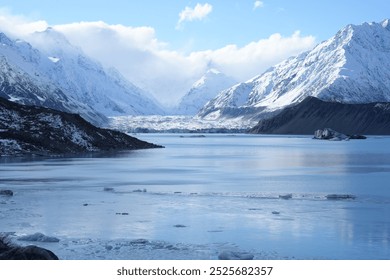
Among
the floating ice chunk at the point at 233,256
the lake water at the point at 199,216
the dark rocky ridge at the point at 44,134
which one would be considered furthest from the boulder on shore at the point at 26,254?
the dark rocky ridge at the point at 44,134

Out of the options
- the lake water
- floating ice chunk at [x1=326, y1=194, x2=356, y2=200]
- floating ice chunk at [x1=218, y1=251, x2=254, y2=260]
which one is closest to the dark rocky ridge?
the lake water

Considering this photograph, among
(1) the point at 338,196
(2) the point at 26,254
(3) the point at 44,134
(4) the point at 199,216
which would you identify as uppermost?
(3) the point at 44,134

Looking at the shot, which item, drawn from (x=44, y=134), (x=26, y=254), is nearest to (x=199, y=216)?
(x=26, y=254)

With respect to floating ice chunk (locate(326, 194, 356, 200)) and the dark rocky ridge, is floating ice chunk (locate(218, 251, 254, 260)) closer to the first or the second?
floating ice chunk (locate(326, 194, 356, 200))

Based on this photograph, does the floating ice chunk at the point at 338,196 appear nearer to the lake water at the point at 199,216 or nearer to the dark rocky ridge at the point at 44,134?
the lake water at the point at 199,216

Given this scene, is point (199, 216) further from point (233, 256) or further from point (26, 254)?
point (26, 254)

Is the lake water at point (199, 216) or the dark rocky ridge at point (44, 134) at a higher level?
the dark rocky ridge at point (44, 134)

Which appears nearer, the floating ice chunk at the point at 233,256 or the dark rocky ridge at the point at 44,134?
the floating ice chunk at the point at 233,256

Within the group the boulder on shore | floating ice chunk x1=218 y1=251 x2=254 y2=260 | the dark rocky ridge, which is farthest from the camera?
the dark rocky ridge

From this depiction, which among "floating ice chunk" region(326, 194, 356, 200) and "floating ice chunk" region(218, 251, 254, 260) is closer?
"floating ice chunk" region(218, 251, 254, 260)
